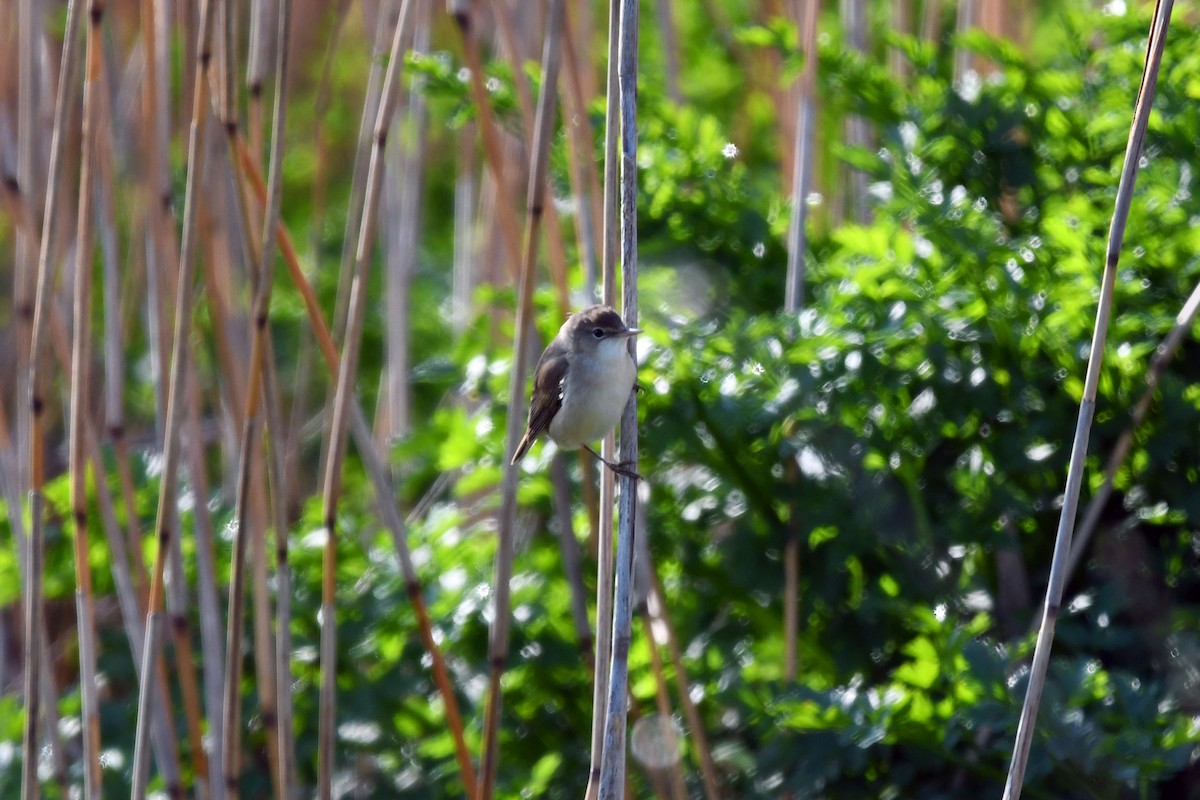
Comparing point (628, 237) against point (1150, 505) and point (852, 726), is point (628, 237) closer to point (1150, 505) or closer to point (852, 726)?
point (852, 726)

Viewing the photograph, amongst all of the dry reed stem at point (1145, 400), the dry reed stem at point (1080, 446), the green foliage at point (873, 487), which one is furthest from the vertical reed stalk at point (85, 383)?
the dry reed stem at point (1145, 400)

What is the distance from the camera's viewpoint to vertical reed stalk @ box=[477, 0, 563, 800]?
193 cm

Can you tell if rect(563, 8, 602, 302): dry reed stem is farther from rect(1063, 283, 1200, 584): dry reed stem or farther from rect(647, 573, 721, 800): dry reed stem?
rect(1063, 283, 1200, 584): dry reed stem

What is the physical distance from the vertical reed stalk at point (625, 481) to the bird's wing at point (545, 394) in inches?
16.4

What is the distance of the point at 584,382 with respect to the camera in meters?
2.05

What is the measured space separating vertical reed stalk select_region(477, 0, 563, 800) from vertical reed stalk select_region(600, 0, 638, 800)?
5.8 inches

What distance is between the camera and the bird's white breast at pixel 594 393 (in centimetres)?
188

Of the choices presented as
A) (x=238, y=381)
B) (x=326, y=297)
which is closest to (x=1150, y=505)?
(x=238, y=381)

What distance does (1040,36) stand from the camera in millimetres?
4305

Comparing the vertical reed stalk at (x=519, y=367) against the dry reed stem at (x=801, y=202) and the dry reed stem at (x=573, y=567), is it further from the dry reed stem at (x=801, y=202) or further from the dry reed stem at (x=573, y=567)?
the dry reed stem at (x=801, y=202)

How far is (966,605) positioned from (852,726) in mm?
472

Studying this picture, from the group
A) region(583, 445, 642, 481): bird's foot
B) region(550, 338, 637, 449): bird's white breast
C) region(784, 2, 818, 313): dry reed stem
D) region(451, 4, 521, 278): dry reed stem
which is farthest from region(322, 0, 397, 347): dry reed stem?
region(583, 445, 642, 481): bird's foot

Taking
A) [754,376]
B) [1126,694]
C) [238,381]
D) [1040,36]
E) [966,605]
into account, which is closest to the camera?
[1126,694]

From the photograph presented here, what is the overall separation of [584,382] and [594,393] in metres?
0.06
